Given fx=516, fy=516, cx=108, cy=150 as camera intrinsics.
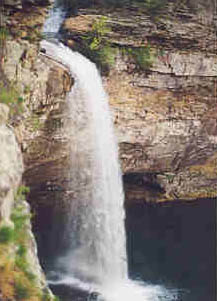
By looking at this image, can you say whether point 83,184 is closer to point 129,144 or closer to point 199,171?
point 129,144

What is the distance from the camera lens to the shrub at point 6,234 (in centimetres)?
602

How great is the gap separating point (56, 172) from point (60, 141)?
131cm

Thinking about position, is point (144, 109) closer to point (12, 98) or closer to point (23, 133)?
point (23, 133)

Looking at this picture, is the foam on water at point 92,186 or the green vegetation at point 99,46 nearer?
the foam on water at point 92,186

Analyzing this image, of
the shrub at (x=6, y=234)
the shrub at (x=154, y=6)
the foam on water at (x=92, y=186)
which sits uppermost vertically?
the shrub at (x=154, y=6)

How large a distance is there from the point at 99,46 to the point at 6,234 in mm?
9793

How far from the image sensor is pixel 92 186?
576 inches

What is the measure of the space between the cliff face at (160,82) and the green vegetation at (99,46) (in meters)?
0.14

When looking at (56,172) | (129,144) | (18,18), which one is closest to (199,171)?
(129,144)

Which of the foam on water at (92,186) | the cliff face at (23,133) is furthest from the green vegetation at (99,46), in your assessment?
the cliff face at (23,133)

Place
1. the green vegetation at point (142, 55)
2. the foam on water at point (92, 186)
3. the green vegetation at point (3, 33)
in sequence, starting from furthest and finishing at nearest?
the green vegetation at point (142, 55) → the foam on water at point (92, 186) → the green vegetation at point (3, 33)

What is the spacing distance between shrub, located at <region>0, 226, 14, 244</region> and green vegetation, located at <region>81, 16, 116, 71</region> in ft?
30.8

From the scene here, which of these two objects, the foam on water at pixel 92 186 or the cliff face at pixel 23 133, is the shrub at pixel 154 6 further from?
the cliff face at pixel 23 133

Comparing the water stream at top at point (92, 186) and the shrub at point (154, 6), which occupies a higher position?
the shrub at point (154, 6)
